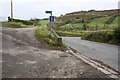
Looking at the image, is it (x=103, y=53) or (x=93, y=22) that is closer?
(x=103, y=53)

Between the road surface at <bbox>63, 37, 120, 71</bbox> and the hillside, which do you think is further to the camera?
the hillside

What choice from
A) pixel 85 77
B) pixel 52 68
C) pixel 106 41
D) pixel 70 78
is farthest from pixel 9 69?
pixel 106 41

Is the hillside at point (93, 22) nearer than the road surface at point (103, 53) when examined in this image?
No

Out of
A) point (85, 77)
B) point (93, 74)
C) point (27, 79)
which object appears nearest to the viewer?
point (27, 79)

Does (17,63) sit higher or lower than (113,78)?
higher

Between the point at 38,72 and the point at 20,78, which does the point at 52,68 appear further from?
the point at 20,78

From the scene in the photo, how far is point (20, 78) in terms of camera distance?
12.9 feet

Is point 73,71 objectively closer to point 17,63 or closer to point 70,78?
point 70,78

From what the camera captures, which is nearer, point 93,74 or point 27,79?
point 27,79

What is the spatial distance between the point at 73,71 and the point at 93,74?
728 mm

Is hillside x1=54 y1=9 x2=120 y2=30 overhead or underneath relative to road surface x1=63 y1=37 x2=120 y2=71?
overhead

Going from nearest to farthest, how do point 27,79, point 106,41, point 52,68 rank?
point 27,79, point 52,68, point 106,41

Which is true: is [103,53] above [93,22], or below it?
below

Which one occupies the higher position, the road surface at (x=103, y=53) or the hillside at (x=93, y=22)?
the hillside at (x=93, y=22)
